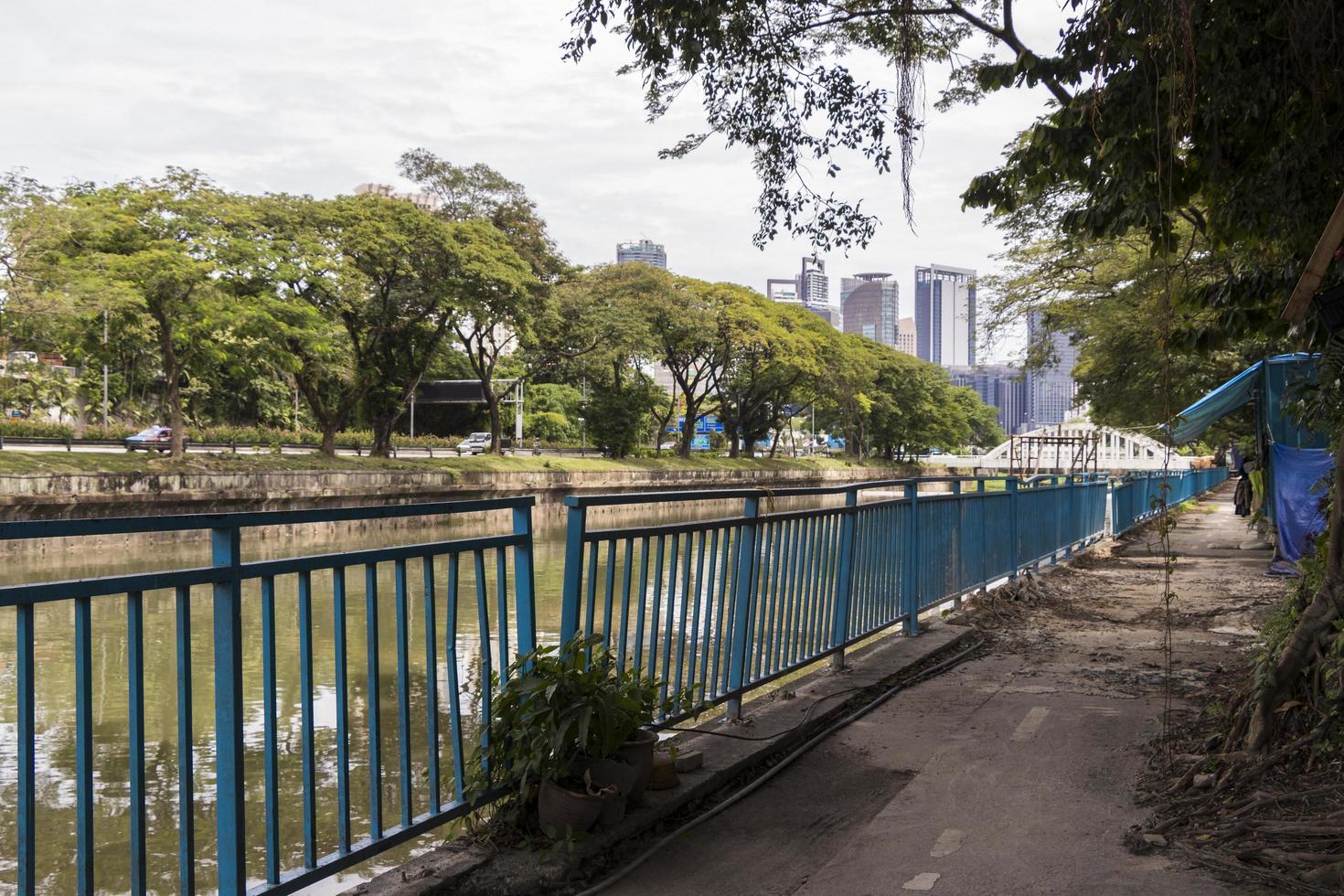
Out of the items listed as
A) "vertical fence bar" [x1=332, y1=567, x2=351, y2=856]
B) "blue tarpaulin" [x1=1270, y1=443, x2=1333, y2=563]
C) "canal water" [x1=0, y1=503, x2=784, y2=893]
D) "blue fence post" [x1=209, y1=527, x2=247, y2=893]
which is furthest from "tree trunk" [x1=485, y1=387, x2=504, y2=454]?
"blue fence post" [x1=209, y1=527, x2=247, y2=893]

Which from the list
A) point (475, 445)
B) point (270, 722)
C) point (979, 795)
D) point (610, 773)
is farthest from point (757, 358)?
point (270, 722)

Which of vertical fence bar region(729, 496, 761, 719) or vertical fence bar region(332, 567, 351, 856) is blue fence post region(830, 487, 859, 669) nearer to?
vertical fence bar region(729, 496, 761, 719)

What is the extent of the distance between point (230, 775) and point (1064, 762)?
341 centimetres

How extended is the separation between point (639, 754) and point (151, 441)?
117ft

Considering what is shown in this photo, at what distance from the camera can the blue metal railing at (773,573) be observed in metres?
4.09

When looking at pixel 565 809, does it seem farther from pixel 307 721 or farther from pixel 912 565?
pixel 912 565

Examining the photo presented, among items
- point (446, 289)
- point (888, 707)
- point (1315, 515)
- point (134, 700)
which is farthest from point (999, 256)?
point (134, 700)

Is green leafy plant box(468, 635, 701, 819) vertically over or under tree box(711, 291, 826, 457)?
under

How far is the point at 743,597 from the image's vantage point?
4871mm

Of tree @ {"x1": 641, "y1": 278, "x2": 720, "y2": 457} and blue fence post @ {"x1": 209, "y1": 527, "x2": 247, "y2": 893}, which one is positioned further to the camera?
tree @ {"x1": 641, "y1": 278, "x2": 720, "y2": 457}

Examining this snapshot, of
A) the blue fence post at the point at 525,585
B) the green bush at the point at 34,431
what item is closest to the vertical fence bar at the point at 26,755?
the blue fence post at the point at 525,585

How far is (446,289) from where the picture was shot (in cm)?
3006

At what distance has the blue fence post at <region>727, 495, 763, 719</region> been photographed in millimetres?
4805

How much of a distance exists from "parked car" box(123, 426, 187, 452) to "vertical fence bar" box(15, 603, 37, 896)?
1292 inches
